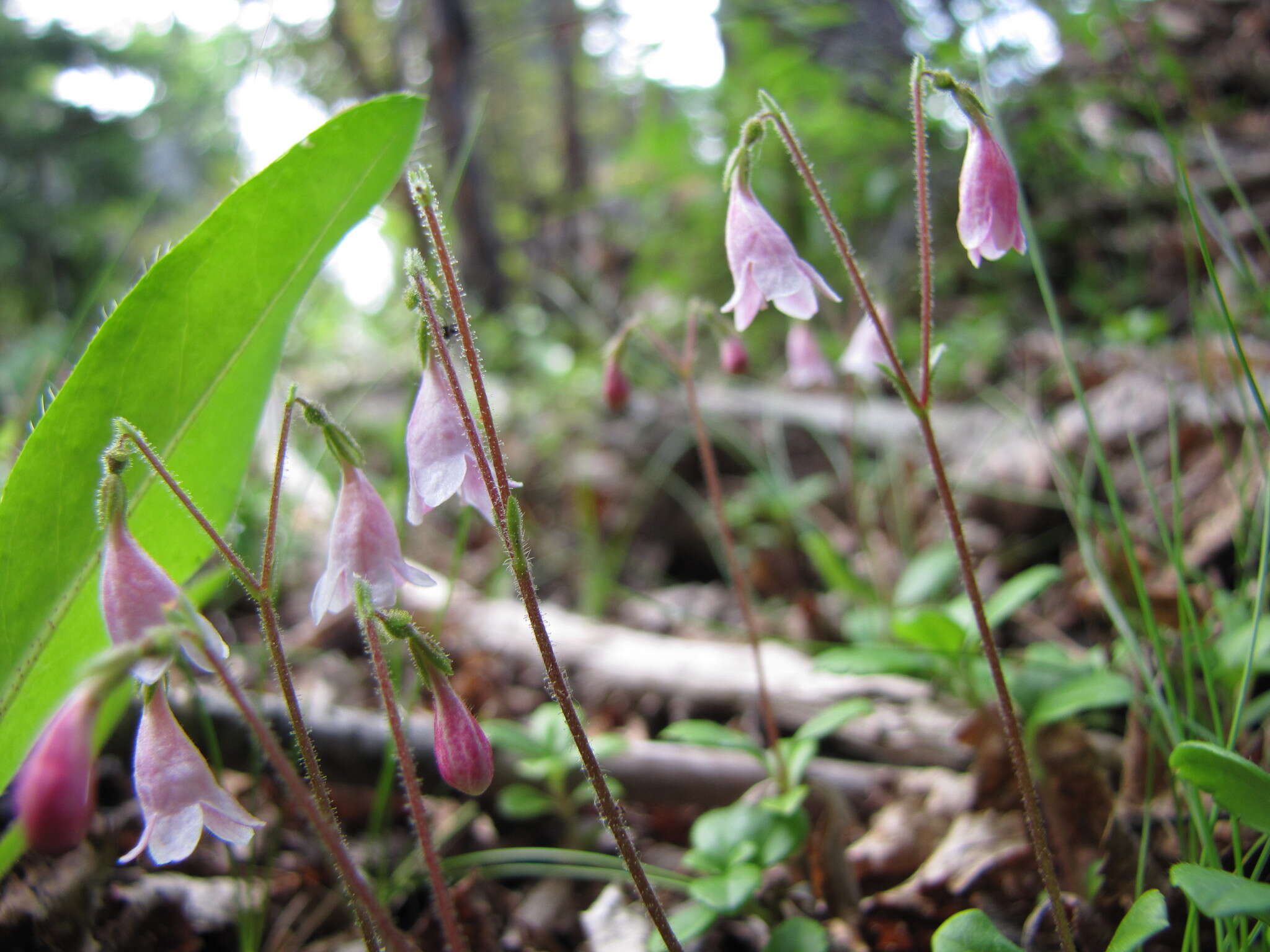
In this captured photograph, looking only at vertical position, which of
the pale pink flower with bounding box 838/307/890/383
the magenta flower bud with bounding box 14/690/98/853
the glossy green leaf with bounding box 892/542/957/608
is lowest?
the glossy green leaf with bounding box 892/542/957/608

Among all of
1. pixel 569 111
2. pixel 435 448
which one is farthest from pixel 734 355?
pixel 569 111

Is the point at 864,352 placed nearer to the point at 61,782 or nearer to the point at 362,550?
the point at 362,550

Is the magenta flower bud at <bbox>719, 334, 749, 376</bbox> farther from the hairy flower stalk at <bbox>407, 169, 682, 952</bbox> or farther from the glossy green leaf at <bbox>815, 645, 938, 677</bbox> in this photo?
the hairy flower stalk at <bbox>407, 169, 682, 952</bbox>

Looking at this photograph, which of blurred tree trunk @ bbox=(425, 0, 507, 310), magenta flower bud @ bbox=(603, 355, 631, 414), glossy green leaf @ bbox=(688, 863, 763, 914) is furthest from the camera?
blurred tree trunk @ bbox=(425, 0, 507, 310)

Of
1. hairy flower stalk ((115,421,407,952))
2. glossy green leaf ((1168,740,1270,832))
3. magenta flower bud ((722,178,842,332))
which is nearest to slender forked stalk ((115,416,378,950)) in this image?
hairy flower stalk ((115,421,407,952))

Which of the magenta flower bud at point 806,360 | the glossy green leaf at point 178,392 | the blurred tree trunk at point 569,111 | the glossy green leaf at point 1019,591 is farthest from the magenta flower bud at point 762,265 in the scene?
the blurred tree trunk at point 569,111

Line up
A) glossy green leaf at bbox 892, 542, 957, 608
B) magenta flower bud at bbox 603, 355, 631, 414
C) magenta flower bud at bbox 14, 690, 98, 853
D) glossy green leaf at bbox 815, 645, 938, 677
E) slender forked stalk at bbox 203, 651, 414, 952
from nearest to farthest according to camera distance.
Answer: magenta flower bud at bbox 14, 690, 98, 853 < slender forked stalk at bbox 203, 651, 414, 952 < glossy green leaf at bbox 815, 645, 938, 677 < magenta flower bud at bbox 603, 355, 631, 414 < glossy green leaf at bbox 892, 542, 957, 608
